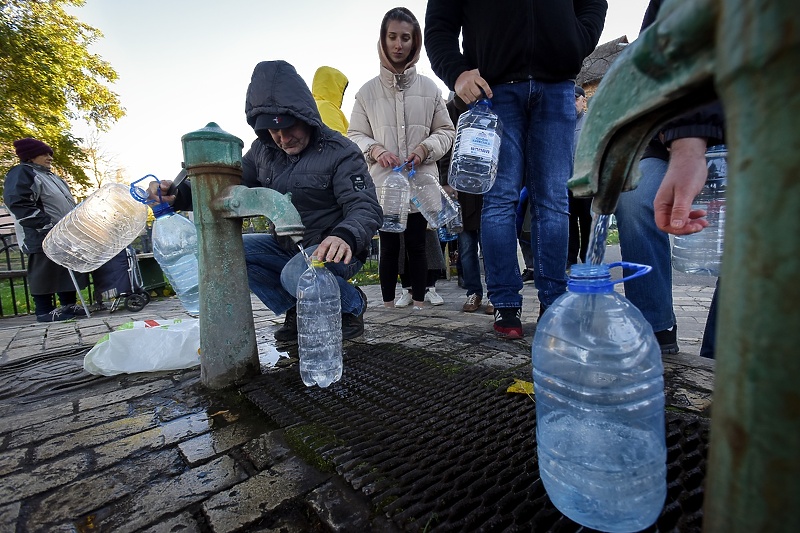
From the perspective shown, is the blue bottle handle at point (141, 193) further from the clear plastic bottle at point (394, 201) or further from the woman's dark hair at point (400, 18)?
the woman's dark hair at point (400, 18)

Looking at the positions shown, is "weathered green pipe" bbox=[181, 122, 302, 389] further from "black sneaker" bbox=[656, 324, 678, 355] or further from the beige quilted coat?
the beige quilted coat

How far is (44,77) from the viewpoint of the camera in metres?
11.3

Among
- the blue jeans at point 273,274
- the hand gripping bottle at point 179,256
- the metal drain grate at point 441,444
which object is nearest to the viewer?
the metal drain grate at point 441,444

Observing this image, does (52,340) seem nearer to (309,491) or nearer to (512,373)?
(309,491)

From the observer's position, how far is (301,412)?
5.53ft

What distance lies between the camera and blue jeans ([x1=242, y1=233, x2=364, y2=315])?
119 inches

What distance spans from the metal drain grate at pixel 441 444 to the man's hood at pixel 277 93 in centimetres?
159

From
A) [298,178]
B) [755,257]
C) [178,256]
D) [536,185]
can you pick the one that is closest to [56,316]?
[178,256]

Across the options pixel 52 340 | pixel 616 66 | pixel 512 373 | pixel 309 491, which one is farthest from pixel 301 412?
pixel 52 340

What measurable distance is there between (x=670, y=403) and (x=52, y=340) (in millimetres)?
4248

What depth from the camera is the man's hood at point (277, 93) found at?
257 cm

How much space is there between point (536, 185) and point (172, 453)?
8.22 feet

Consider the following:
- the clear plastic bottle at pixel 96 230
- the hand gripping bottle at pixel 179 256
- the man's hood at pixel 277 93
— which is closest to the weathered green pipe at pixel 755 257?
the man's hood at pixel 277 93

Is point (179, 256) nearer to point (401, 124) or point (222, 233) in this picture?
point (222, 233)
